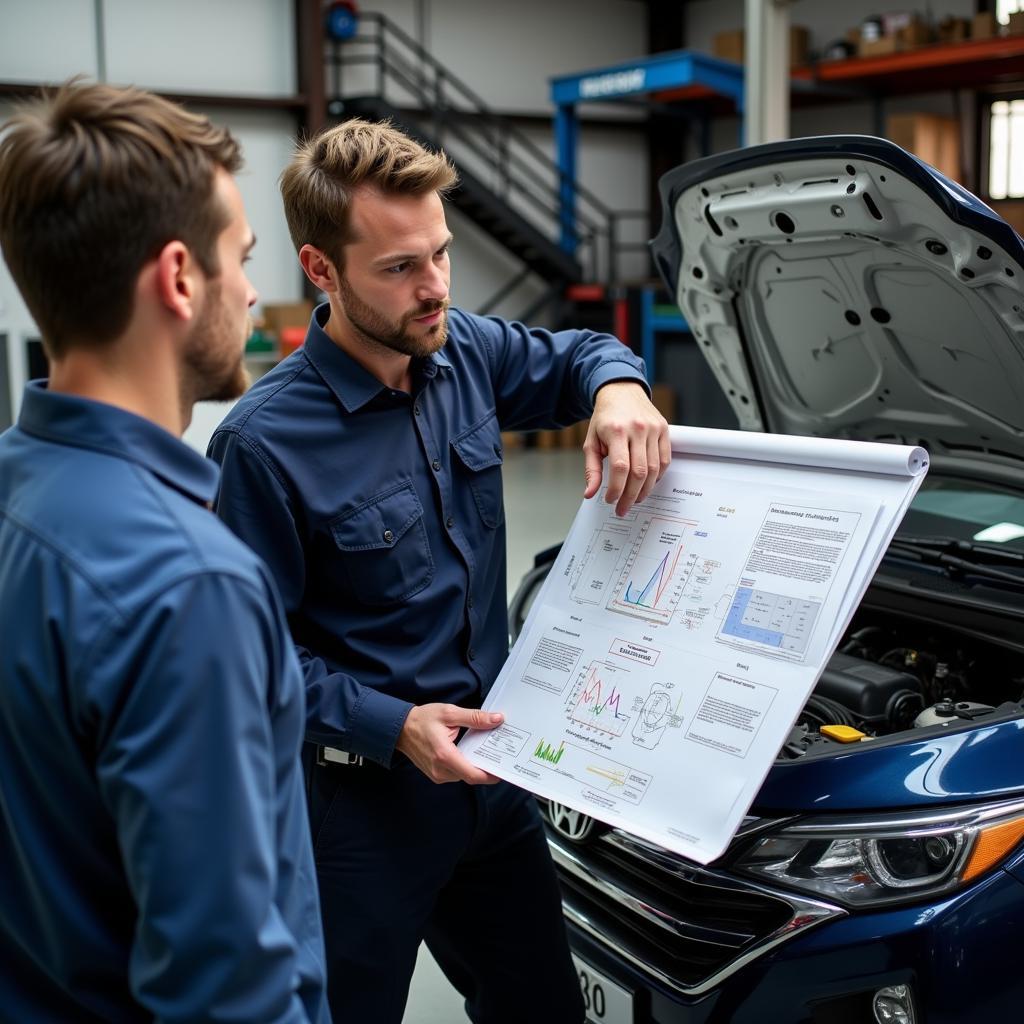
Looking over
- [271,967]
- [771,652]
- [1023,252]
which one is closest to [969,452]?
[1023,252]

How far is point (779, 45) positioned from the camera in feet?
19.4

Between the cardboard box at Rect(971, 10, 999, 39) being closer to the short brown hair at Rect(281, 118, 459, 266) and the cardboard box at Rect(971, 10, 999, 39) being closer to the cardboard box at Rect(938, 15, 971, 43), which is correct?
the cardboard box at Rect(938, 15, 971, 43)

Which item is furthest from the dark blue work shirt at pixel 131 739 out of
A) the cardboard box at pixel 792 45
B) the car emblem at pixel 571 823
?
the cardboard box at pixel 792 45

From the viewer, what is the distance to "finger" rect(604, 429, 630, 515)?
1625mm

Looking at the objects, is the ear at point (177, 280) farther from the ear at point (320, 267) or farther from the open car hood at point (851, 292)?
the open car hood at point (851, 292)

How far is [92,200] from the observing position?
0.90 m

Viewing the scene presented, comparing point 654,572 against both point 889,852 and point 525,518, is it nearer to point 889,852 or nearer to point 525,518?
point 889,852

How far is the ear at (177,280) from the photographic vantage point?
3.05ft

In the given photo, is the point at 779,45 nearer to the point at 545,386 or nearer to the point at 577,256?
the point at 545,386

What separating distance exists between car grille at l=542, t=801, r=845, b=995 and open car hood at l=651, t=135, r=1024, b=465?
1.03 metres

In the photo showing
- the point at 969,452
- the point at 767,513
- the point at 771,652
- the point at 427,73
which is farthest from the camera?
the point at 427,73

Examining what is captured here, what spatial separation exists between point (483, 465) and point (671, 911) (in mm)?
745

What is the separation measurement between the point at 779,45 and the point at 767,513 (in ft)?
16.7

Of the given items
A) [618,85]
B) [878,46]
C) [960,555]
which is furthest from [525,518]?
[878,46]
